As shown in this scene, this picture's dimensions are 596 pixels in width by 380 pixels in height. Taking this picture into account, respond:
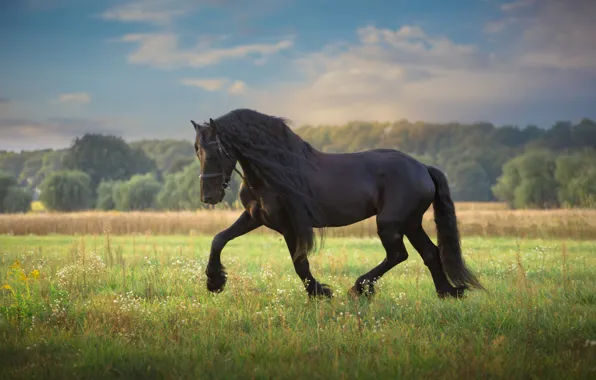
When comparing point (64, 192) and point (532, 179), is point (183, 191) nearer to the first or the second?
point (64, 192)

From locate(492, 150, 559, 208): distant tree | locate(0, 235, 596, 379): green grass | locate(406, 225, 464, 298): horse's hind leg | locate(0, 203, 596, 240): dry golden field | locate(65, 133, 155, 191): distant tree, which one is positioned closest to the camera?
locate(0, 235, 596, 379): green grass

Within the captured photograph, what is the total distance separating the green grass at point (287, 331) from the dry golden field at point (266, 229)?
1225 cm

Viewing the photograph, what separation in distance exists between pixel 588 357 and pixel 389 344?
1748 mm

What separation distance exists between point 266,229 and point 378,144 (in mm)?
90232

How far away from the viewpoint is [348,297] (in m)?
8.18

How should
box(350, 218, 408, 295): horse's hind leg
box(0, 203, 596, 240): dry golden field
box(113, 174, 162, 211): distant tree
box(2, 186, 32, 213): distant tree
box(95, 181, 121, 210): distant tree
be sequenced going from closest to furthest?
box(350, 218, 408, 295): horse's hind leg < box(0, 203, 596, 240): dry golden field < box(2, 186, 32, 213): distant tree < box(113, 174, 162, 211): distant tree < box(95, 181, 121, 210): distant tree

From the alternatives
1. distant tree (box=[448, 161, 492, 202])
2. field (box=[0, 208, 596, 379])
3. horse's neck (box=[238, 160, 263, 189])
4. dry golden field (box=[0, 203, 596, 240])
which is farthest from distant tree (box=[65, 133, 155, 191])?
horse's neck (box=[238, 160, 263, 189])

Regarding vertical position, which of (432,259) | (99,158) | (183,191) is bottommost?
(432,259)

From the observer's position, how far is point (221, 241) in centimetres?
802

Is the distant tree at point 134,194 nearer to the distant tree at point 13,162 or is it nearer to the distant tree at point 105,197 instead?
the distant tree at point 105,197

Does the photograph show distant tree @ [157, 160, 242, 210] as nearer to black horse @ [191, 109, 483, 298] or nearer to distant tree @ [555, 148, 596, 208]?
distant tree @ [555, 148, 596, 208]

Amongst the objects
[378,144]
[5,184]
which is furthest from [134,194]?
[378,144]

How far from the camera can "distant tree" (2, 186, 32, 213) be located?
72062 mm

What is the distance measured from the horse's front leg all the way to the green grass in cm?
27
